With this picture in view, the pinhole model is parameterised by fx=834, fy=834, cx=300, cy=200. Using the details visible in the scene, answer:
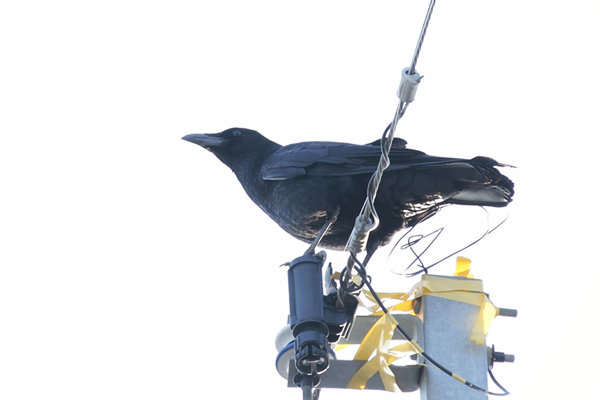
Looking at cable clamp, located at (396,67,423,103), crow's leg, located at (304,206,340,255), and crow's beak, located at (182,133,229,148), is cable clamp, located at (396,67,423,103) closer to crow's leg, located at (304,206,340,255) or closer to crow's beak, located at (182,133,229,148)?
crow's leg, located at (304,206,340,255)

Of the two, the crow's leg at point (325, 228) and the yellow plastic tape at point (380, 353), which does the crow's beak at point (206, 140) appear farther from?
the yellow plastic tape at point (380, 353)

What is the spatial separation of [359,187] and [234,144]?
5.39 ft

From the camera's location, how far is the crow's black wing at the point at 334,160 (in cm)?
568

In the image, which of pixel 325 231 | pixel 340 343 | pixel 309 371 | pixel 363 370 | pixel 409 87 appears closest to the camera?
pixel 409 87

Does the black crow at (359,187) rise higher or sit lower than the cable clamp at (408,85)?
lower

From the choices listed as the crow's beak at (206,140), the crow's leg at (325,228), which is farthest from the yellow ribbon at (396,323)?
the crow's beak at (206,140)

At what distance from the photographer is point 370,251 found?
5.83 metres

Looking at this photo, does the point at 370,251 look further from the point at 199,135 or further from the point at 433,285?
the point at 199,135

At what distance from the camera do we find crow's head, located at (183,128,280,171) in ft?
23.0

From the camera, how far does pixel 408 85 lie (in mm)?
3531

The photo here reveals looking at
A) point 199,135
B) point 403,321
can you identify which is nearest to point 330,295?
point 403,321

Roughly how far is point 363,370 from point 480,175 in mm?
1734

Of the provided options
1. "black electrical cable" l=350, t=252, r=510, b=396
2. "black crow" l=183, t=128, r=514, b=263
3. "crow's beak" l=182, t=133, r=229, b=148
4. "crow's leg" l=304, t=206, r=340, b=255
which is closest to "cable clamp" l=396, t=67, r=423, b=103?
"black electrical cable" l=350, t=252, r=510, b=396

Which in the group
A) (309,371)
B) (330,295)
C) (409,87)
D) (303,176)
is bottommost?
(309,371)
